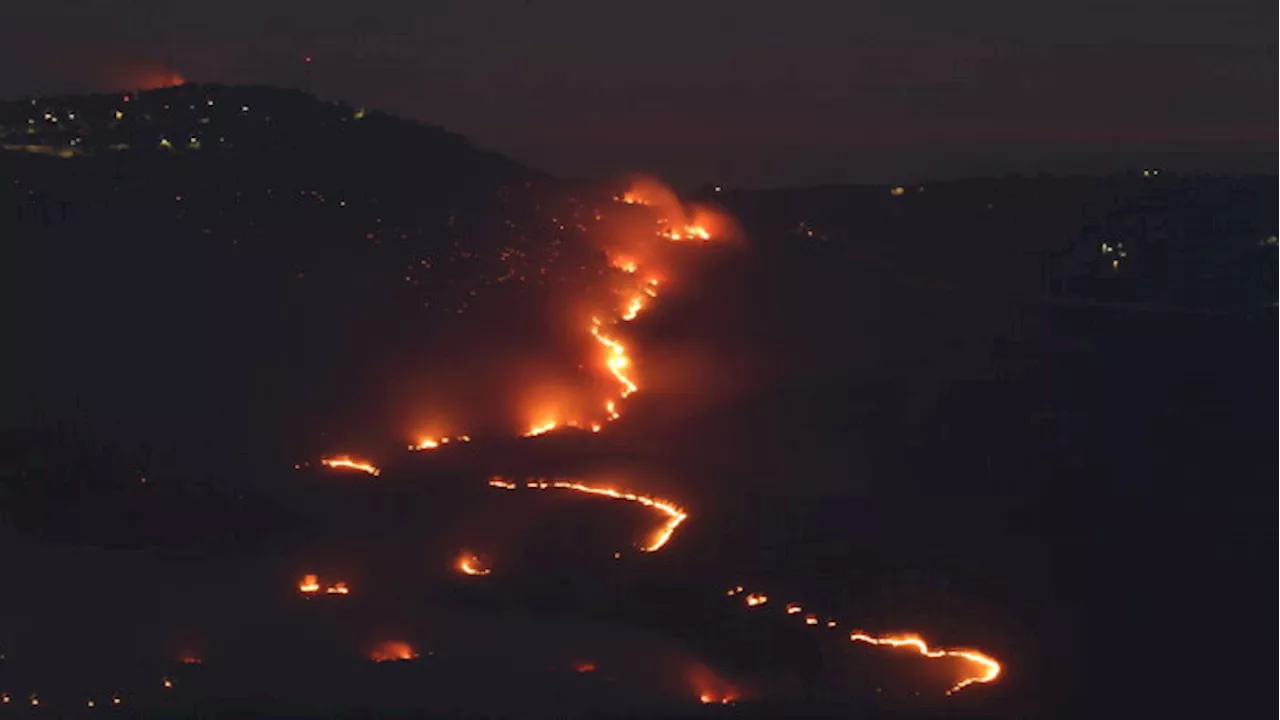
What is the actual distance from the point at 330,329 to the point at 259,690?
58.0ft

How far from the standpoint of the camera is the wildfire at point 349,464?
89.1 feet

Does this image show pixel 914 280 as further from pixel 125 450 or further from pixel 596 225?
pixel 125 450

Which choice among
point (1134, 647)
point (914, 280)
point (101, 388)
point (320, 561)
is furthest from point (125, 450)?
point (914, 280)

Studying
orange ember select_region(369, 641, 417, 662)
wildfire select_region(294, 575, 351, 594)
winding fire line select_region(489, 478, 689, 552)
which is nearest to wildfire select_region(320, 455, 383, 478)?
winding fire line select_region(489, 478, 689, 552)

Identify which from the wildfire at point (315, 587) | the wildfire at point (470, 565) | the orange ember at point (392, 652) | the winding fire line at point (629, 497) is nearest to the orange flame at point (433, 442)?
the winding fire line at point (629, 497)

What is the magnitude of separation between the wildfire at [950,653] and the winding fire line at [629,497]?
15.6 ft

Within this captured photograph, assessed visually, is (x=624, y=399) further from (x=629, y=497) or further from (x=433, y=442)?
(x=629, y=497)

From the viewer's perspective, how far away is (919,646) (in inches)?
776

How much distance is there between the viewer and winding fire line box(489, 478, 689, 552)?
24.2 meters

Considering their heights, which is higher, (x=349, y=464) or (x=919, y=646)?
(x=349, y=464)

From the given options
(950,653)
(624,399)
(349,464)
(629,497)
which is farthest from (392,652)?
(624,399)

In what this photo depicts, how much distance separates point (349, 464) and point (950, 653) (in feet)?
41.2

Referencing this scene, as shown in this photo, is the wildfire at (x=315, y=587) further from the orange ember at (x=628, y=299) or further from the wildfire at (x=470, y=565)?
the orange ember at (x=628, y=299)

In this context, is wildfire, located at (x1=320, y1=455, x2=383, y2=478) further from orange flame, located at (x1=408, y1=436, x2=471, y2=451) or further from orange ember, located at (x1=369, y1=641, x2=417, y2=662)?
orange ember, located at (x1=369, y1=641, x2=417, y2=662)
